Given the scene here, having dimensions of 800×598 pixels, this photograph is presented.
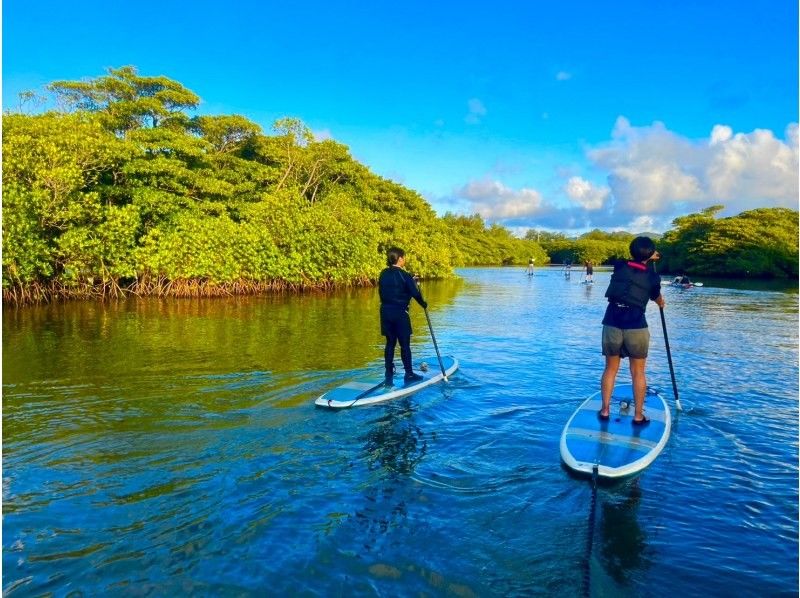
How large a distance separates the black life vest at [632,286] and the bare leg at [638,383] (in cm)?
77

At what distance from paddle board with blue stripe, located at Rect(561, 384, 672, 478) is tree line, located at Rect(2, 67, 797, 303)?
77.6 feet

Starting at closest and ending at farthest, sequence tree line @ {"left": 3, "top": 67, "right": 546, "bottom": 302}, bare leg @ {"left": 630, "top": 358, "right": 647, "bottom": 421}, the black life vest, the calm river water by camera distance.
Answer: the calm river water < the black life vest < bare leg @ {"left": 630, "top": 358, "right": 647, "bottom": 421} < tree line @ {"left": 3, "top": 67, "right": 546, "bottom": 302}

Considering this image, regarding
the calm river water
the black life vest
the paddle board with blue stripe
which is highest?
the black life vest

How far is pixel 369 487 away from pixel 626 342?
3883mm

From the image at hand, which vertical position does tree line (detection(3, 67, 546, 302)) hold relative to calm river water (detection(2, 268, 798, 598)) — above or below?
above

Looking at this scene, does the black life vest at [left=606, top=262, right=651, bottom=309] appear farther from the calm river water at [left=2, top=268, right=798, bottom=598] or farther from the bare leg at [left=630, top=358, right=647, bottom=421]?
the calm river water at [left=2, top=268, right=798, bottom=598]

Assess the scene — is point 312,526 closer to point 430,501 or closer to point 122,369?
point 430,501

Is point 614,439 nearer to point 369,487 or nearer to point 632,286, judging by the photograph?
point 632,286

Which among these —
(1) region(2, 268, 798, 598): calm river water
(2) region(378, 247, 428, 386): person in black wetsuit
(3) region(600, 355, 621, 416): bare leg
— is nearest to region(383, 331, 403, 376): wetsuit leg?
(2) region(378, 247, 428, 386): person in black wetsuit

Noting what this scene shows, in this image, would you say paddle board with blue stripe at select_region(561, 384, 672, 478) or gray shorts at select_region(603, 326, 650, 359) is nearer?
paddle board with blue stripe at select_region(561, 384, 672, 478)

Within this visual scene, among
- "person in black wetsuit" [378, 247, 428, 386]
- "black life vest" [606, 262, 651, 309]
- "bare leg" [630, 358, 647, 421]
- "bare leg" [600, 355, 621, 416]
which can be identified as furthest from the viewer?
"person in black wetsuit" [378, 247, 428, 386]

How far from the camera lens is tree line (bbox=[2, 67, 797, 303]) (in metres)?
23.0

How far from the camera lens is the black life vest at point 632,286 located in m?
6.88

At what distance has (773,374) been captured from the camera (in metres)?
12.0
